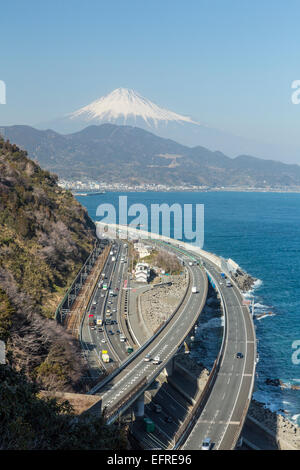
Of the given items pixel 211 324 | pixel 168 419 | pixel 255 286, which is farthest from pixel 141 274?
pixel 168 419

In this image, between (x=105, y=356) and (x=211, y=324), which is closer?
(x=105, y=356)

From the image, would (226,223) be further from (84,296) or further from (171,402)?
(171,402)

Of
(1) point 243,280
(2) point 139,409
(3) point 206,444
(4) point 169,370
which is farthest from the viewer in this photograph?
(1) point 243,280

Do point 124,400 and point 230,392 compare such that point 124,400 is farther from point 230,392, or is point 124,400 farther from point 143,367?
point 230,392

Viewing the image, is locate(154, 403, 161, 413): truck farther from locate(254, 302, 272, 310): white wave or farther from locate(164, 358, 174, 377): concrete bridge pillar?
locate(254, 302, 272, 310): white wave

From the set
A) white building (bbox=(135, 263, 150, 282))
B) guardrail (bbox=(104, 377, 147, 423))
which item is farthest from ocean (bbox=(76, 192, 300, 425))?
white building (bbox=(135, 263, 150, 282))

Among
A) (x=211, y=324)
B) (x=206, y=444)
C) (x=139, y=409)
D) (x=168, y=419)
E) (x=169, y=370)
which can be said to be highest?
(x=206, y=444)

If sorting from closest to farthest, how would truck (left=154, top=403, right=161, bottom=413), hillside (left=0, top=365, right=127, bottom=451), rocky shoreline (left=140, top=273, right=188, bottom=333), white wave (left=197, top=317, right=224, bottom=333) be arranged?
hillside (left=0, top=365, right=127, bottom=451) → truck (left=154, top=403, right=161, bottom=413) → rocky shoreline (left=140, top=273, right=188, bottom=333) → white wave (left=197, top=317, right=224, bottom=333)
